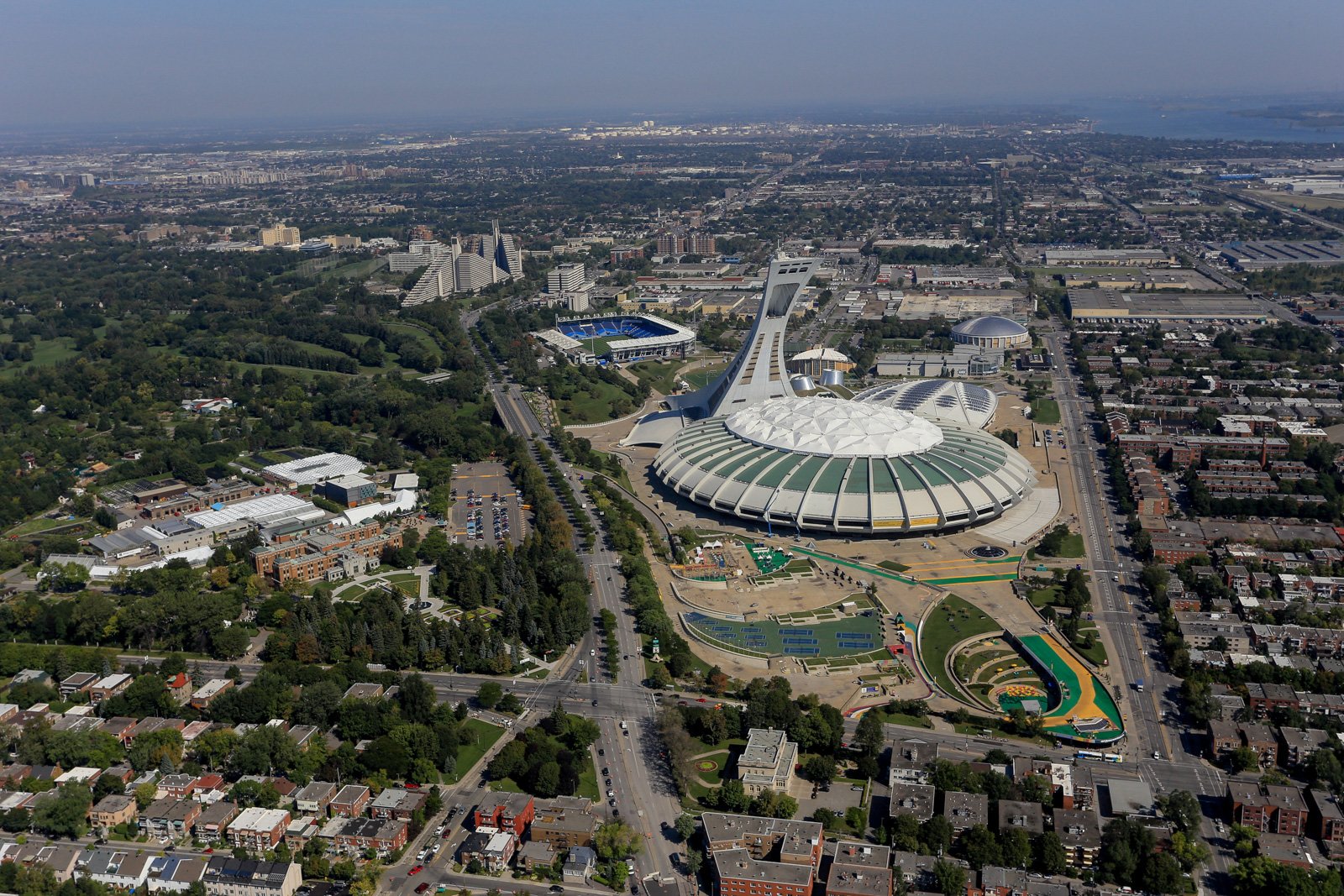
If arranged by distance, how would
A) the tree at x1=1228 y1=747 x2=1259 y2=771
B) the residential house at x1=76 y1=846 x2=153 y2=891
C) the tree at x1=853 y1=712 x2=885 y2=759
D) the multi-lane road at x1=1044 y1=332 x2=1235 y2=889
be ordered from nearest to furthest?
the residential house at x1=76 y1=846 x2=153 y2=891, the multi-lane road at x1=1044 y1=332 x2=1235 y2=889, the tree at x1=1228 y1=747 x2=1259 y2=771, the tree at x1=853 y1=712 x2=885 y2=759

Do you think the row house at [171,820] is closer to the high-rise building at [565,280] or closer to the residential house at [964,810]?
the residential house at [964,810]

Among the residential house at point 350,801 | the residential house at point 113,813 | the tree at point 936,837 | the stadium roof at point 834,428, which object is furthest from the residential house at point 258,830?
the stadium roof at point 834,428

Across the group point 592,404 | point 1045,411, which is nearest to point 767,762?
point 1045,411

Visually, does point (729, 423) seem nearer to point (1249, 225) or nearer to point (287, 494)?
point (287, 494)

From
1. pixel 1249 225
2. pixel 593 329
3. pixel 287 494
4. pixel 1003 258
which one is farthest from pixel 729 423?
pixel 1249 225

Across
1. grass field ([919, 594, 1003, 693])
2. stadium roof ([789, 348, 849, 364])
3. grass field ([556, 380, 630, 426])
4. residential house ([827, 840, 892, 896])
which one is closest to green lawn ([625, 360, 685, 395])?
grass field ([556, 380, 630, 426])

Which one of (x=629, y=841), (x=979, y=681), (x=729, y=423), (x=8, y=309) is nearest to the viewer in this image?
(x=629, y=841)

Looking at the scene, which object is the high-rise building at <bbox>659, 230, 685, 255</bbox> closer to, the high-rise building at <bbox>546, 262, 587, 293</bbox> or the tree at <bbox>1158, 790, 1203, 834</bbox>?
the high-rise building at <bbox>546, 262, 587, 293</bbox>
